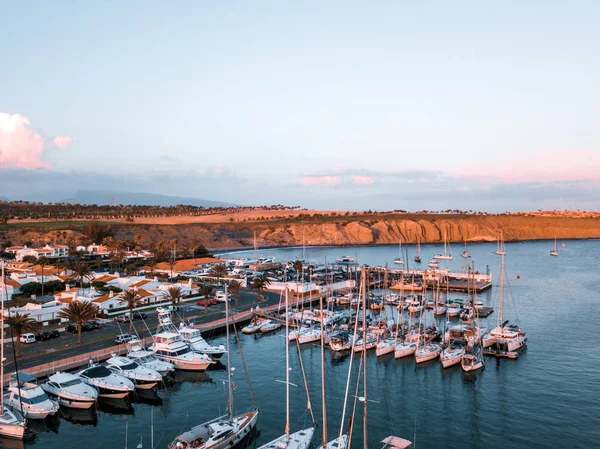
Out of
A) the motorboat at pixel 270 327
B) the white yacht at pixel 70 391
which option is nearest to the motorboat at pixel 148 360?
the white yacht at pixel 70 391

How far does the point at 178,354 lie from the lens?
1615 inches

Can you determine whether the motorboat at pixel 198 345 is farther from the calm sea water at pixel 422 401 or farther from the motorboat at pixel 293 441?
the motorboat at pixel 293 441

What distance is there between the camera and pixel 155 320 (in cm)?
5272

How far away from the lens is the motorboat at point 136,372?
3572 centimetres

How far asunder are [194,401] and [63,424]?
327 inches

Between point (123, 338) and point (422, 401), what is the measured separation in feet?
87.0

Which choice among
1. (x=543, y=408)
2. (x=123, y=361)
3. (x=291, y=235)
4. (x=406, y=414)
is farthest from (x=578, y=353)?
(x=291, y=235)

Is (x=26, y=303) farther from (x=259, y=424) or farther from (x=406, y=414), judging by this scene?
(x=406, y=414)

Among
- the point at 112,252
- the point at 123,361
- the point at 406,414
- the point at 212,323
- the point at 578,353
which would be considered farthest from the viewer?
the point at 112,252

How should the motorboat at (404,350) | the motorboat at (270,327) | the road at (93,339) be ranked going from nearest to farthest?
the road at (93,339) → the motorboat at (404,350) → the motorboat at (270,327)

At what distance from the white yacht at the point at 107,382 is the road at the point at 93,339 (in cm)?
621

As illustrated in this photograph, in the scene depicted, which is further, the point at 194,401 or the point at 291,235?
the point at 291,235

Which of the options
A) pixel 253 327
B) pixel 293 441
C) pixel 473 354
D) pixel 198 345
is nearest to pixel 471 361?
pixel 473 354

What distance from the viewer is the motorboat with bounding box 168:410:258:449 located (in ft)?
82.0
